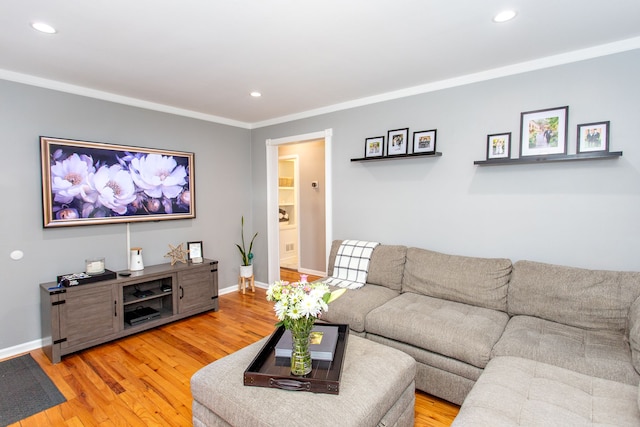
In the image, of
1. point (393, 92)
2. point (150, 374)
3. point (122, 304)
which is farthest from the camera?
point (393, 92)

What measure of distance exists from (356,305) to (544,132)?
6.74 ft

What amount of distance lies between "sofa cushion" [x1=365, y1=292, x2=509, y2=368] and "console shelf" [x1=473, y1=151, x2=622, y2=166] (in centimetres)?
121

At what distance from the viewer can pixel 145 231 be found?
12.3ft

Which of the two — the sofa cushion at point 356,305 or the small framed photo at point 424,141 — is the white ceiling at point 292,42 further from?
the sofa cushion at point 356,305

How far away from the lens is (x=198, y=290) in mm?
3805

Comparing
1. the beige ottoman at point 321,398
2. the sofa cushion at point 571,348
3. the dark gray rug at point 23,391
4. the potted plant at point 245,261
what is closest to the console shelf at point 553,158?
the sofa cushion at point 571,348

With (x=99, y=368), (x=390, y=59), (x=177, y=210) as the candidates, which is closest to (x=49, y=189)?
(x=177, y=210)

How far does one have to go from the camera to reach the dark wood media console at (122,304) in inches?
110

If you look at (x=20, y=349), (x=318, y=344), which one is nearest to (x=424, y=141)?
(x=318, y=344)

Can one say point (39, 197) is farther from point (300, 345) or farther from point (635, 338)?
point (635, 338)

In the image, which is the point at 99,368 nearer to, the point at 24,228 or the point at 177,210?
the point at 24,228

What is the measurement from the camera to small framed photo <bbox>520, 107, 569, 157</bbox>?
253 cm

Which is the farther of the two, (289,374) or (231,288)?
(231,288)

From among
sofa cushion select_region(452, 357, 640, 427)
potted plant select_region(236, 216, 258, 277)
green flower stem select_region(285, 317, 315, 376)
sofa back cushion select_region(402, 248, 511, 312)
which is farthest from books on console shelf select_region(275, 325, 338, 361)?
potted plant select_region(236, 216, 258, 277)
